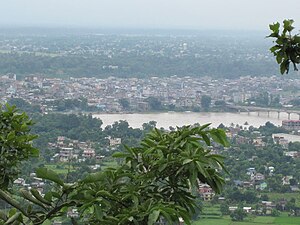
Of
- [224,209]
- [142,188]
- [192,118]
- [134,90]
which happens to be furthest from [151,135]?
[134,90]

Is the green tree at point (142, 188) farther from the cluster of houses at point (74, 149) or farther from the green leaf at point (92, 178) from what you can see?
the cluster of houses at point (74, 149)

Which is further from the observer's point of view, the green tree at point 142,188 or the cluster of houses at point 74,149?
the cluster of houses at point 74,149

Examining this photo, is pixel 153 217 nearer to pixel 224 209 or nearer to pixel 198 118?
pixel 224 209

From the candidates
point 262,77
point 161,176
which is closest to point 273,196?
point 161,176

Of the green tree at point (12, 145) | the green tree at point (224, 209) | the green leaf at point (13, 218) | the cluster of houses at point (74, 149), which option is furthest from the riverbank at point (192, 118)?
the green leaf at point (13, 218)

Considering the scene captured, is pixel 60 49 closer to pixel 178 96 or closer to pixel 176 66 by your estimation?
pixel 176 66
